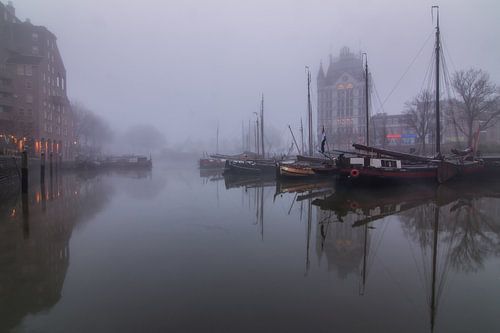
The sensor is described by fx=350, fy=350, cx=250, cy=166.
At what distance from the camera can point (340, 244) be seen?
11.6m

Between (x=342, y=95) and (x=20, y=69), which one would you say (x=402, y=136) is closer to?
(x=342, y=95)

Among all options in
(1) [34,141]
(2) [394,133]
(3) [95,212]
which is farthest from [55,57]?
(2) [394,133]

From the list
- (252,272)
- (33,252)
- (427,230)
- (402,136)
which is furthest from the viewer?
(402,136)

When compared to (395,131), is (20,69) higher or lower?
higher

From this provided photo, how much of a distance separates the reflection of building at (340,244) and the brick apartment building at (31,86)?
58366 millimetres

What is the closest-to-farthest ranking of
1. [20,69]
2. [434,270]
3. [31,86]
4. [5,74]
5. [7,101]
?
[434,270] → [5,74] → [7,101] → [20,69] → [31,86]

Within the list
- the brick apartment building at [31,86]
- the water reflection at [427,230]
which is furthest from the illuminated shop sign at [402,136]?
the water reflection at [427,230]

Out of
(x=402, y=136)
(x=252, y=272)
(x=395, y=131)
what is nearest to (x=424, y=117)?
(x=252, y=272)

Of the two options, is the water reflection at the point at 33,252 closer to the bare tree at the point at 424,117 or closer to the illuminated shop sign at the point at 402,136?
the bare tree at the point at 424,117

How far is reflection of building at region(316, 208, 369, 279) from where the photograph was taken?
31.0ft

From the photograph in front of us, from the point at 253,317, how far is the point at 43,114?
75633 mm

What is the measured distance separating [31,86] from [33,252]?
68.7m

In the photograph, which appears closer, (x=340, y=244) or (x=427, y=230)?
(x=340, y=244)

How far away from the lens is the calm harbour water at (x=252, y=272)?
249 inches
